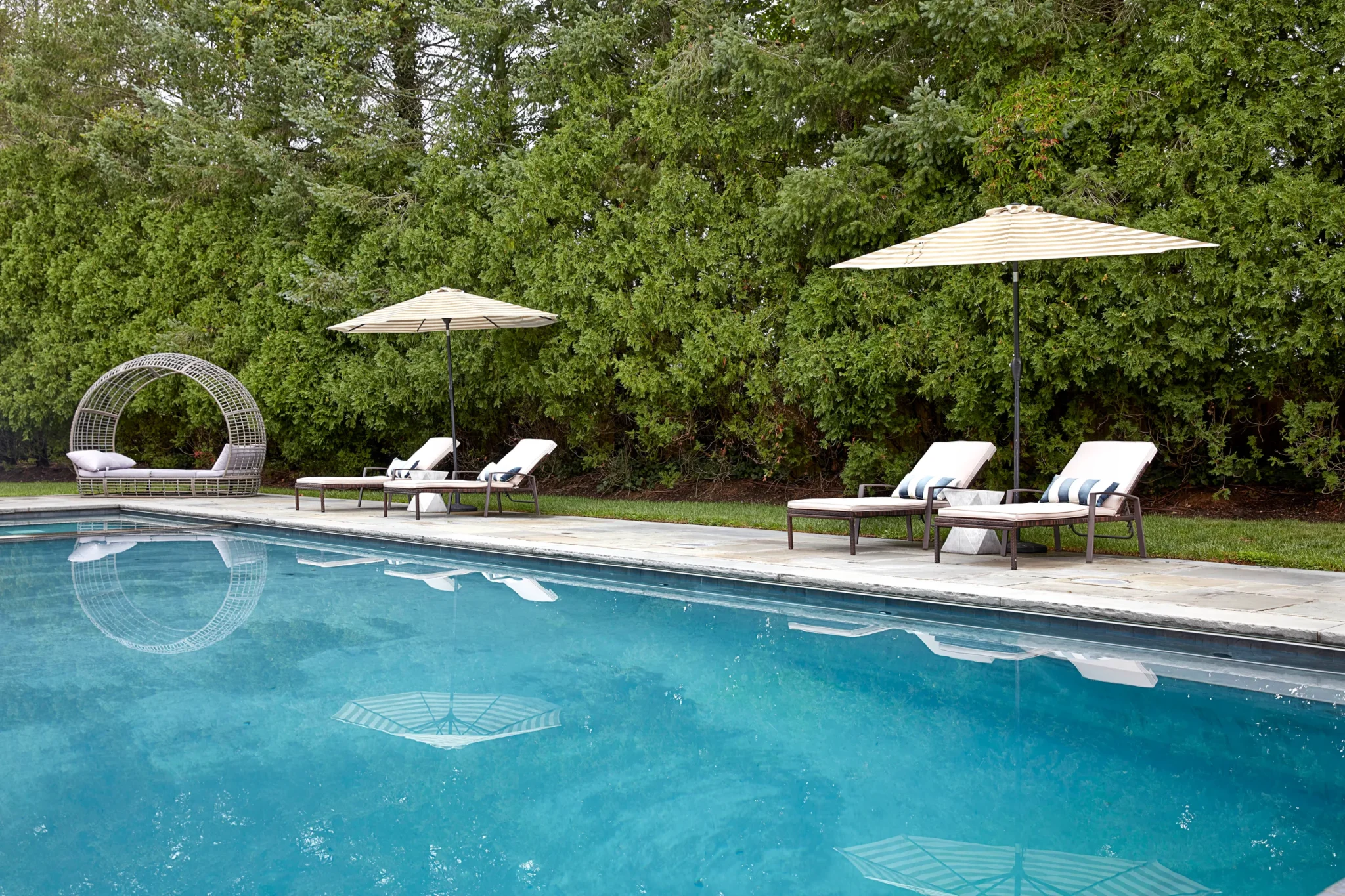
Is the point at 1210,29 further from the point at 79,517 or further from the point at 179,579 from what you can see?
the point at 79,517

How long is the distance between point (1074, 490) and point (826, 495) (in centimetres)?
480

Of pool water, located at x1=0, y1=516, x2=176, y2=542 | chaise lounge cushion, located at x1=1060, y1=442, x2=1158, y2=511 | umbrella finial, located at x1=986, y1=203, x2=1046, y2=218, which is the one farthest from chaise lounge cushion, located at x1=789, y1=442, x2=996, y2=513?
pool water, located at x1=0, y1=516, x2=176, y2=542

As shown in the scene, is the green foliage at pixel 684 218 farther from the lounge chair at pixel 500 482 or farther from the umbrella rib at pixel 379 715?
the umbrella rib at pixel 379 715

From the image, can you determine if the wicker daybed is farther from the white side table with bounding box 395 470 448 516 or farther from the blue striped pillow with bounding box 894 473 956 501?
the blue striped pillow with bounding box 894 473 956 501

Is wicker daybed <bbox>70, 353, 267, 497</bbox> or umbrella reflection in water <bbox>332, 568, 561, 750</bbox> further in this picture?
wicker daybed <bbox>70, 353, 267, 497</bbox>

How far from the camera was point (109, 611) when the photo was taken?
6.94m

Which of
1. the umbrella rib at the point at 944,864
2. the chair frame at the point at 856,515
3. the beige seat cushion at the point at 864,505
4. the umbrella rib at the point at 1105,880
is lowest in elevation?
the umbrella rib at the point at 944,864

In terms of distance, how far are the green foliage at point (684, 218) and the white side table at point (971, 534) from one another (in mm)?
2031

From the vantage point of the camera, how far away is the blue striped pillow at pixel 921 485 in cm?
821

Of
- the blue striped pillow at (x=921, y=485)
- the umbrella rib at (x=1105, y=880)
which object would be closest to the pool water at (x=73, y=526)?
the blue striped pillow at (x=921, y=485)

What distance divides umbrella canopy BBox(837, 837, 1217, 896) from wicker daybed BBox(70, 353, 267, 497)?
13.5 m

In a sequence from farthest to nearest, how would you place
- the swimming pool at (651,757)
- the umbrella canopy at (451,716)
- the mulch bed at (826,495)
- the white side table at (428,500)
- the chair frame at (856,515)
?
the white side table at (428,500) → the mulch bed at (826,495) → the chair frame at (856,515) → the umbrella canopy at (451,716) → the swimming pool at (651,757)

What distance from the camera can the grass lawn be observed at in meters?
7.10

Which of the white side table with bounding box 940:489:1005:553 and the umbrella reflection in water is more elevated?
the white side table with bounding box 940:489:1005:553
